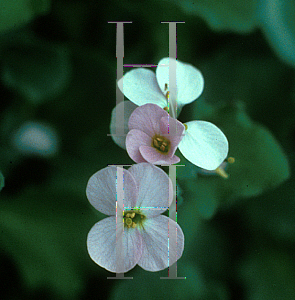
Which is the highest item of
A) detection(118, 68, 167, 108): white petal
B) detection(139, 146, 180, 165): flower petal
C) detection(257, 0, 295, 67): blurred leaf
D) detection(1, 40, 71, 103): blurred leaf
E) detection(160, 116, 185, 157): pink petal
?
detection(257, 0, 295, 67): blurred leaf

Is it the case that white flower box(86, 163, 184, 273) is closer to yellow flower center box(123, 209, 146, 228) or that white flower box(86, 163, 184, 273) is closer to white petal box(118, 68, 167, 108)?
yellow flower center box(123, 209, 146, 228)

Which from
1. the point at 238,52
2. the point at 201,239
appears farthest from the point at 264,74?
the point at 201,239

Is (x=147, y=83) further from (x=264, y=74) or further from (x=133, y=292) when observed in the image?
(x=133, y=292)

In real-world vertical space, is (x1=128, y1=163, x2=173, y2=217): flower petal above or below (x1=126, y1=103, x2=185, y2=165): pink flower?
below

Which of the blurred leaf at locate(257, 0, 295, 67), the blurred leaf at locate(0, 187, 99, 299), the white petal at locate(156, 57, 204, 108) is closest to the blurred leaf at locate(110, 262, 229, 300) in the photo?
the blurred leaf at locate(0, 187, 99, 299)

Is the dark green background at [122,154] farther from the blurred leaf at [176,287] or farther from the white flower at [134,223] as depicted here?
the white flower at [134,223]

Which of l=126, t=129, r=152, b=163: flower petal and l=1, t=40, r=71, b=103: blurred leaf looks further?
l=1, t=40, r=71, b=103: blurred leaf
